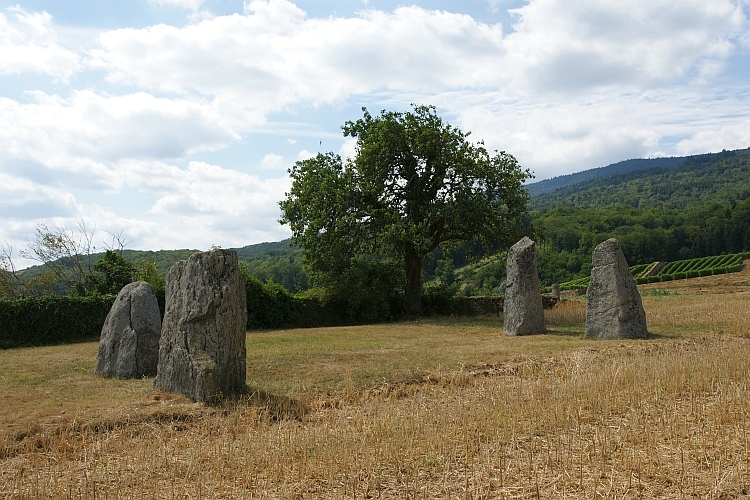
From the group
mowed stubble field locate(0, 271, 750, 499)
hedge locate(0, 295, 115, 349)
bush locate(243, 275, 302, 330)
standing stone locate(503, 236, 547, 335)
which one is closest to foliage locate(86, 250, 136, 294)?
hedge locate(0, 295, 115, 349)

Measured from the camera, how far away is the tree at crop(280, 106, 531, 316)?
28.9 m

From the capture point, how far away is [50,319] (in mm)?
22766

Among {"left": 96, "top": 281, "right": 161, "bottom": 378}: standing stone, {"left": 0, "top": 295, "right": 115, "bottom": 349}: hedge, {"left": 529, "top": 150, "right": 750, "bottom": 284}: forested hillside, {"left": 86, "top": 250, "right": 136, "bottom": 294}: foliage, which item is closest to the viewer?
{"left": 96, "top": 281, "right": 161, "bottom": 378}: standing stone

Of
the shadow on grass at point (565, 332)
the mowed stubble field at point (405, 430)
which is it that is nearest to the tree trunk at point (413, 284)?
the shadow on grass at point (565, 332)

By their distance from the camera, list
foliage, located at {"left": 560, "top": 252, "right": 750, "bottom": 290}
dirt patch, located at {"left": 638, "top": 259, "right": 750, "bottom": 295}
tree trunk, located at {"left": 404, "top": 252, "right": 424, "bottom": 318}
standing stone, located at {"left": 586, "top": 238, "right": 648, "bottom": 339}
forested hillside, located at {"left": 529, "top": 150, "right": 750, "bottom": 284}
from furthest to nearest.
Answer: forested hillside, located at {"left": 529, "top": 150, "right": 750, "bottom": 284}, foliage, located at {"left": 560, "top": 252, "right": 750, "bottom": 290}, dirt patch, located at {"left": 638, "top": 259, "right": 750, "bottom": 295}, tree trunk, located at {"left": 404, "top": 252, "right": 424, "bottom": 318}, standing stone, located at {"left": 586, "top": 238, "right": 648, "bottom": 339}

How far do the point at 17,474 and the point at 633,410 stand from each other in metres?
8.01

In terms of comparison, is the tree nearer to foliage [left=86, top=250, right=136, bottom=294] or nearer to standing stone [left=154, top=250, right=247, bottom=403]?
foliage [left=86, top=250, right=136, bottom=294]

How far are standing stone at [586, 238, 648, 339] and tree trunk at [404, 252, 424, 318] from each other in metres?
13.4

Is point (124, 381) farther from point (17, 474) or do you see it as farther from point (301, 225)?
point (301, 225)

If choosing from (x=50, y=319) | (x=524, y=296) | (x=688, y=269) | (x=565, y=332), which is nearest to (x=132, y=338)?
(x=50, y=319)

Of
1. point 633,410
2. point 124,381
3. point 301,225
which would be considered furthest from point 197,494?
point 301,225

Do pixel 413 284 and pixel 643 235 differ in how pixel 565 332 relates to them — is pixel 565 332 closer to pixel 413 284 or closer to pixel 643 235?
pixel 413 284

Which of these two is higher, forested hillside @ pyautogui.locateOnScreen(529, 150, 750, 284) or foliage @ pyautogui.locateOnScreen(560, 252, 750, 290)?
forested hillside @ pyautogui.locateOnScreen(529, 150, 750, 284)

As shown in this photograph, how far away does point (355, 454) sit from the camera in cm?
704
